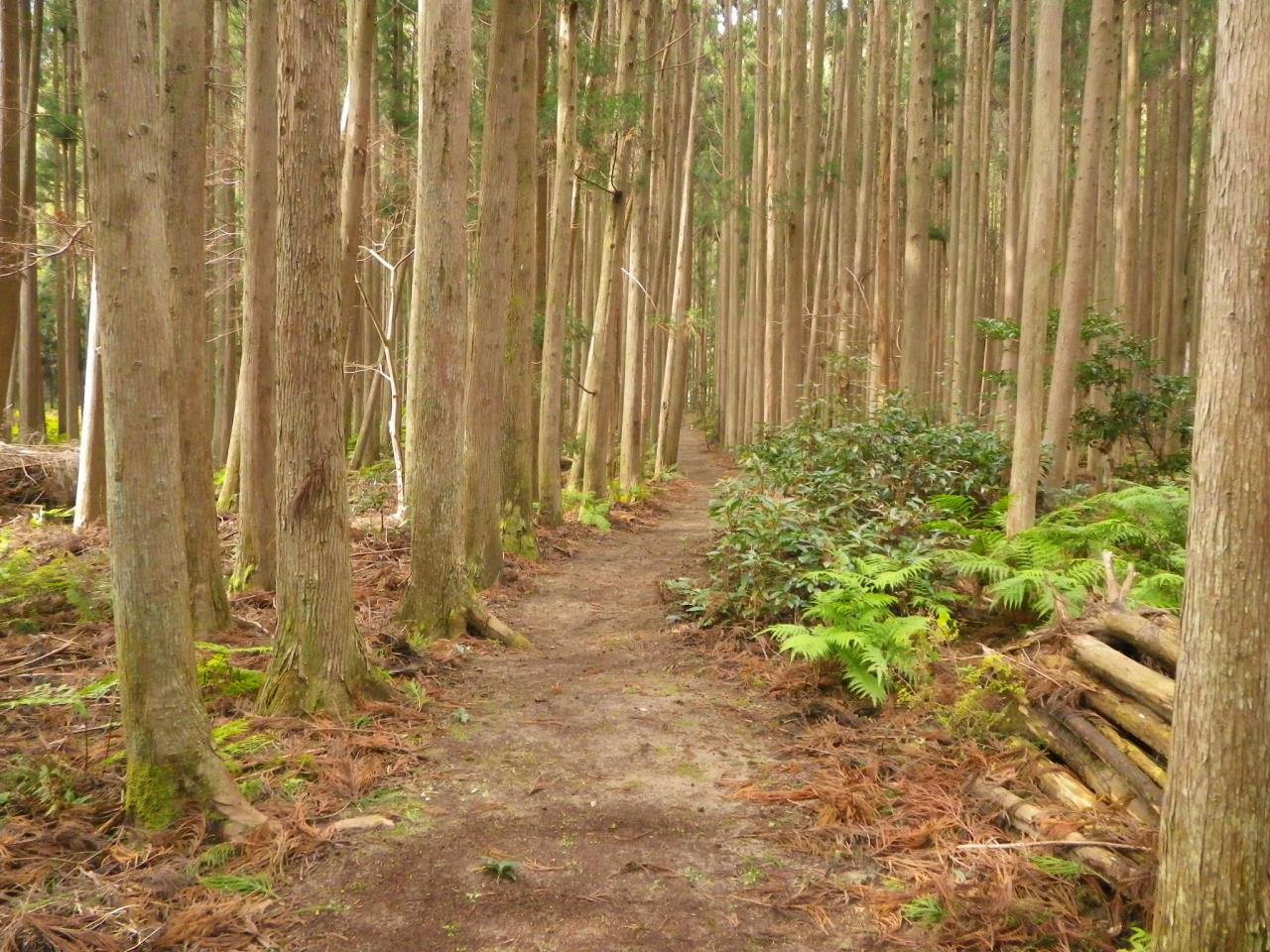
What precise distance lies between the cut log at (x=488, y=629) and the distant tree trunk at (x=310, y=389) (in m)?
2.22

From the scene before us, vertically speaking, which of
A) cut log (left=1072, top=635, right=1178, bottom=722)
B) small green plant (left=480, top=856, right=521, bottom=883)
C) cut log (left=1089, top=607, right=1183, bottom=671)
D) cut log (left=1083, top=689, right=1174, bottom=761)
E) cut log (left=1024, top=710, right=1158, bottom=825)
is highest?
cut log (left=1089, top=607, right=1183, bottom=671)

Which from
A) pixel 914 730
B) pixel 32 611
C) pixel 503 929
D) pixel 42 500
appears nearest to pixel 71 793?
pixel 503 929

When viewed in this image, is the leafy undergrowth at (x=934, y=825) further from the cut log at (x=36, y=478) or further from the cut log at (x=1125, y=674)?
the cut log at (x=36, y=478)

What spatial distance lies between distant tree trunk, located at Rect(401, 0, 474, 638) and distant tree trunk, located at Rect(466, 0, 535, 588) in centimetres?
169

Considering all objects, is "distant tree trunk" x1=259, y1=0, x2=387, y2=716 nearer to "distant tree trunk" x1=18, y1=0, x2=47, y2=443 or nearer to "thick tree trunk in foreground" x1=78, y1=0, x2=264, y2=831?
"thick tree trunk in foreground" x1=78, y1=0, x2=264, y2=831

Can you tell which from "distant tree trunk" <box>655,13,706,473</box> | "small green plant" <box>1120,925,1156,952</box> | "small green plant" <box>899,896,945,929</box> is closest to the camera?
"small green plant" <box>1120,925,1156,952</box>

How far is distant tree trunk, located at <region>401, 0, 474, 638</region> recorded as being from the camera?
7.39 metres

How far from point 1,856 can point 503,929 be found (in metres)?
2.00

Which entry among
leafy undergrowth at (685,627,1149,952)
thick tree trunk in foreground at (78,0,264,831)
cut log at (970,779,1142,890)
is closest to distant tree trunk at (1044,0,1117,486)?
leafy undergrowth at (685,627,1149,952)

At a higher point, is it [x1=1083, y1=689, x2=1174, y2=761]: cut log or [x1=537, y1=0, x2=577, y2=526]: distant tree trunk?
[x1=537, y1=0, x2=577, y2=526]: distant tree trunk

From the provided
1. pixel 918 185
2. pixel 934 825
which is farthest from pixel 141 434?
pixel 918 185

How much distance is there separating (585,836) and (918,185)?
1145cm

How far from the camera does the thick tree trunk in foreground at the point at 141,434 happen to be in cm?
356

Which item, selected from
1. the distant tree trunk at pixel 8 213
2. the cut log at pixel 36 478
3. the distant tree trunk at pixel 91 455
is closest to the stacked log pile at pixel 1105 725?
the distant tree trunk at pixel 8 213
